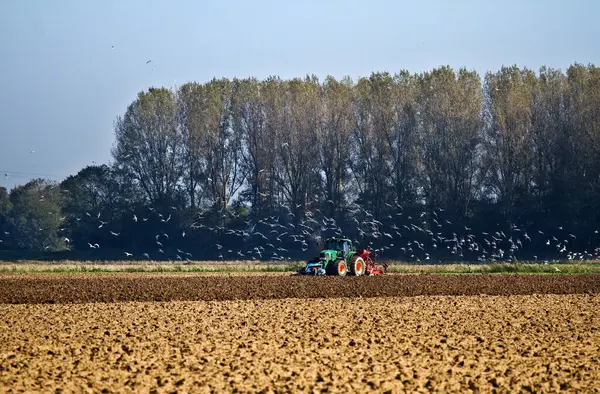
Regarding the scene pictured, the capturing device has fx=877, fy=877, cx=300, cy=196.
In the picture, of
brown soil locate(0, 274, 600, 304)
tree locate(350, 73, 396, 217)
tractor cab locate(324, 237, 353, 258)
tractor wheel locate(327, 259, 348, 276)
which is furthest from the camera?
tree locate(350, 73, 396, 217)

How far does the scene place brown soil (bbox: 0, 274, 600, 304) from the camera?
30.9 meters

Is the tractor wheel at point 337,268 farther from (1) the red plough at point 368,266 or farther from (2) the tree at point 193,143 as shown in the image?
(2) the tree at point 193,143

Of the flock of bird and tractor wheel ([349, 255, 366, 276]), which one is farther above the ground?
the flock of bird

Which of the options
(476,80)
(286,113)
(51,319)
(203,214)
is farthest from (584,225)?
(51,319)

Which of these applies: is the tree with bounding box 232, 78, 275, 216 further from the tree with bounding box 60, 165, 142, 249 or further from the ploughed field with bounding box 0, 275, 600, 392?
the ploughed field with bounding box 0, 275, 600, 392

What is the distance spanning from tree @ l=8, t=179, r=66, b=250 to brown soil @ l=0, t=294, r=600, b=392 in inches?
2533

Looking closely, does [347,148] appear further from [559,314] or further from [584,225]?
[559,314]

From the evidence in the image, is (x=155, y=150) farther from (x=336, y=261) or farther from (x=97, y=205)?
(x=336, y=261)

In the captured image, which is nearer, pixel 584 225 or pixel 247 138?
pixel 584 225

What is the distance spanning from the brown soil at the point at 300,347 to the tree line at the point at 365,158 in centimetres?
3907

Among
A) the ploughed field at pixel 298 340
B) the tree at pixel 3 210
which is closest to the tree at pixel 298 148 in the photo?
the tree at pixel 3 210

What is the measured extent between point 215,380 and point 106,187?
67.1 metres

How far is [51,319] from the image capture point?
2327 centimetres

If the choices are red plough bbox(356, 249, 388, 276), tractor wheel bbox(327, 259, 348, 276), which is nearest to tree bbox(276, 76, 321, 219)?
red plough bbox(356, 249, 388, 276)
